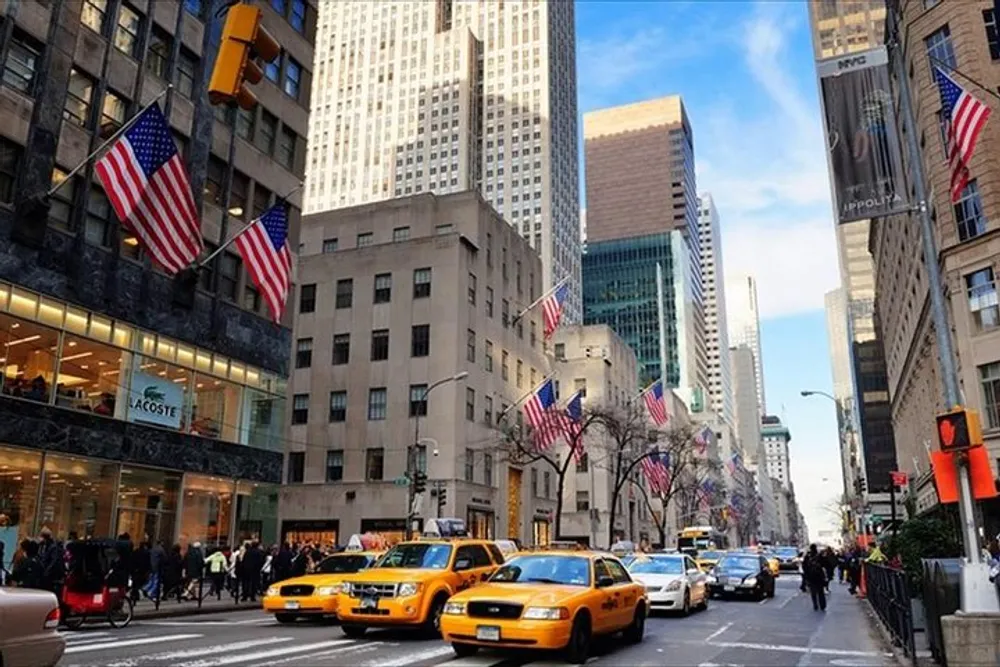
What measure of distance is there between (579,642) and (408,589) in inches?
150

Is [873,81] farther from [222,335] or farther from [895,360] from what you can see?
[895,360]

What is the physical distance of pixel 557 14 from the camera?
558 feet

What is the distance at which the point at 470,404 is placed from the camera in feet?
159

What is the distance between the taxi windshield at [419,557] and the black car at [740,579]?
14797 millimetres

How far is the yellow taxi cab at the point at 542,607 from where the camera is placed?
1127cm

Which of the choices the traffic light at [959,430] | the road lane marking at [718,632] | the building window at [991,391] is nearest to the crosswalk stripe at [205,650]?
the road lane marking at [718,632]

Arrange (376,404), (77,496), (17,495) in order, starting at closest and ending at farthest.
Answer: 1. (17,495)
2. (77,496)
3. (376,404)

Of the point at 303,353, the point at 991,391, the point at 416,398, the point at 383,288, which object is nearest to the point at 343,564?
the point at 416,398

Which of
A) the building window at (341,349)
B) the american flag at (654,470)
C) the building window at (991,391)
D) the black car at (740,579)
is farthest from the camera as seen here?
the american flag at (654,470)

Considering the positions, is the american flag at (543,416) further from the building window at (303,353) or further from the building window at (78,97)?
the building window at (78,97)

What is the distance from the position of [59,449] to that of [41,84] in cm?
1089

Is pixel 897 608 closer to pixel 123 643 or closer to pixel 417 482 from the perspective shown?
pixel 123 643

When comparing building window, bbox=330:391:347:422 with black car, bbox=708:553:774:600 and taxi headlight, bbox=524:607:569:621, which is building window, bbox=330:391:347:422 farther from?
taxi headlight, bbox=524:607:569:621

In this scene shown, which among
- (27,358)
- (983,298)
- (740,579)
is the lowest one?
(740,579)
